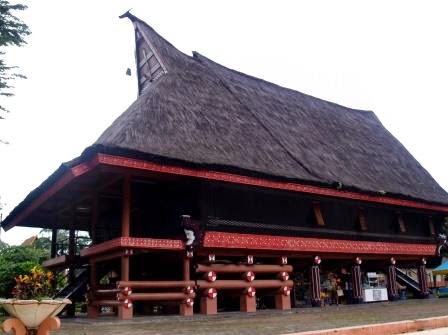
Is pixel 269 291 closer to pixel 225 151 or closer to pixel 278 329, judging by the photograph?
pixel 225 151

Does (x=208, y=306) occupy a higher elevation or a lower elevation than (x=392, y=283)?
lower

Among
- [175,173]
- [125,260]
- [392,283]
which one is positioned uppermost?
[175,173]

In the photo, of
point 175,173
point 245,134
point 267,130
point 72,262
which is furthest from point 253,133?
point 72,262

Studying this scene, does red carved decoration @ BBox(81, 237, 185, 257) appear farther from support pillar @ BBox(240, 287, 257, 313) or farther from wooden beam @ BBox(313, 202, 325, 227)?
wooden beam @ BBox(313, 202, 325, 227)

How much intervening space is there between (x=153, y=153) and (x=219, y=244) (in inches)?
129

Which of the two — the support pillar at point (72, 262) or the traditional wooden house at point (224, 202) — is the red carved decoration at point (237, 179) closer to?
the traditional wooden house at point (224, 202)

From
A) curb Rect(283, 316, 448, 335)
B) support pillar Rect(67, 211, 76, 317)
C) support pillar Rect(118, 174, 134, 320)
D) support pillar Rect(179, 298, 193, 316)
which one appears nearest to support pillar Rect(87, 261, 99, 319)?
support pillar Rect(67, 211, 76, 317)

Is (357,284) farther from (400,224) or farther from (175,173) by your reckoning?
(175,173)

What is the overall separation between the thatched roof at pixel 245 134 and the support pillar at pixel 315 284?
9.56 feet

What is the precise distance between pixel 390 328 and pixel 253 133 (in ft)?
32.3

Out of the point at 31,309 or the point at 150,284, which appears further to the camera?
the point at 150,284

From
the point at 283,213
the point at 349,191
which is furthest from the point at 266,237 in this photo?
the point at 349,191

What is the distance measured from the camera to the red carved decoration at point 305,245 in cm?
1323

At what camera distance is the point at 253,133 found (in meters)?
16.8
